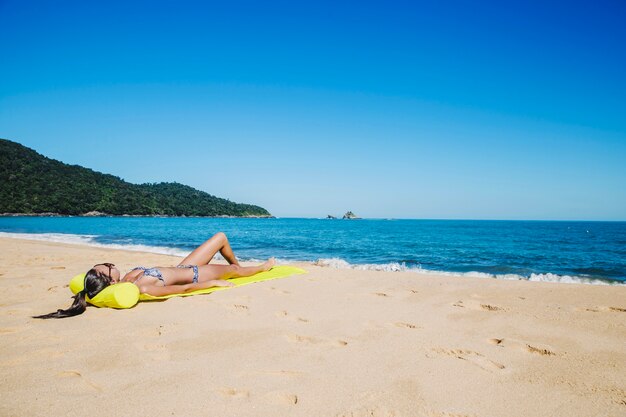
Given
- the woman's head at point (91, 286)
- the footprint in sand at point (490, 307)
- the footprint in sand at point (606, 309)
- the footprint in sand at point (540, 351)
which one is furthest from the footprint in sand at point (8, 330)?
the footprint in sand at point (606, 309)

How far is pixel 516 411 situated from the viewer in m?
2.32

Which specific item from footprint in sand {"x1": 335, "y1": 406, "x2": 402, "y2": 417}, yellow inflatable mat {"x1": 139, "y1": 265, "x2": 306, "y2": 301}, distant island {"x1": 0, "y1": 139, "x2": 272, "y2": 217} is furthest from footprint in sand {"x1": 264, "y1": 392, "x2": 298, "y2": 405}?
distant island {"x1": 0, "y1": 139, "x2": 272, "y2": 217}

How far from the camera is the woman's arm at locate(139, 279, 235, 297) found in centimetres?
550

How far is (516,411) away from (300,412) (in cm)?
149

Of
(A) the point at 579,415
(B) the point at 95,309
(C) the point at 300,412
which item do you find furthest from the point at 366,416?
(B) the point at 95,309

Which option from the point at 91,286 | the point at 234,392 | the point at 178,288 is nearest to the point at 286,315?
Answer: the point at 234,392

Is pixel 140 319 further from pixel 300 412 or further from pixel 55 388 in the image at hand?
pixel 300 412

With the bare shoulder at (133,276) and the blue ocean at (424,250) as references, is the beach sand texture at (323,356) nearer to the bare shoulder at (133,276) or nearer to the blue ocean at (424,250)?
the bare shoulder at (133,276)

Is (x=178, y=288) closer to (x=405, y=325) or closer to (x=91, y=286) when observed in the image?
(x=91, y=286)

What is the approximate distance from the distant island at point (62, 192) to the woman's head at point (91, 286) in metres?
87.6

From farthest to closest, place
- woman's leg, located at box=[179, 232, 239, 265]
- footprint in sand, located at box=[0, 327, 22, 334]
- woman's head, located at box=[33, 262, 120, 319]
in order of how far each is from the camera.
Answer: woman's leg, located at box=[179, 232, 239, 265]
woman's head, located at box=[33, 262, 120, 319]
footprint in sand, located at box=[0, 327, 22, 334]

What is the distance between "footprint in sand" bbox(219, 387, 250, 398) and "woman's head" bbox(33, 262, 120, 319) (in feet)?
10.8

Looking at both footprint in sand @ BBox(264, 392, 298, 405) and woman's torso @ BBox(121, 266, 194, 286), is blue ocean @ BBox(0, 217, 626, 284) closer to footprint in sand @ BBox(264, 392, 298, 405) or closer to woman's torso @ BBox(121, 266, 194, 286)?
woman's torso @ BBox(121, 266, 194, 286)

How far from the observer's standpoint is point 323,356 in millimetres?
3238
